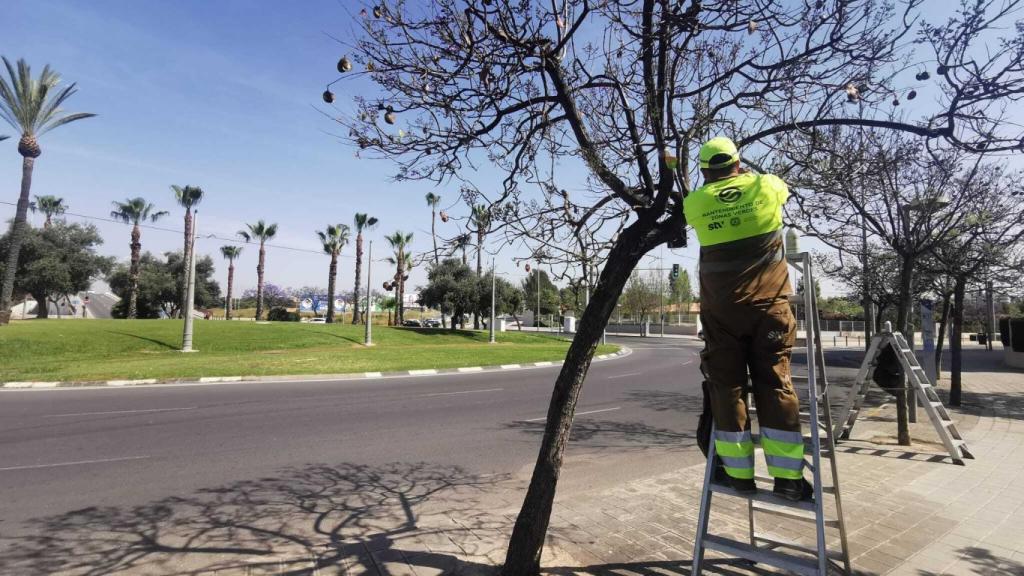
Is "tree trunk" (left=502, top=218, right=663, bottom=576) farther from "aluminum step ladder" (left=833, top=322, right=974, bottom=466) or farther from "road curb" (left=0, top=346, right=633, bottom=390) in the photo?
"road curb" (left=0, top=346, right=633, bottom=390)

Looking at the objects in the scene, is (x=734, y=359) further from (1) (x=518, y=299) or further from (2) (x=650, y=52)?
(1) (x=518, y=299)

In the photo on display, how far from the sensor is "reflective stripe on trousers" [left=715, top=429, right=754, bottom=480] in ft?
8.97

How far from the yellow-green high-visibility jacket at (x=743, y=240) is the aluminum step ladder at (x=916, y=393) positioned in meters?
4.86

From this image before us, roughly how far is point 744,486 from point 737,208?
4.71 ft

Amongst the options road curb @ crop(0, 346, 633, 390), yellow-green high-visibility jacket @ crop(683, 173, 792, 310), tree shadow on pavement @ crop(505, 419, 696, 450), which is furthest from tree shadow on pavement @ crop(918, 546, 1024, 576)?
road curb @ crop(0, 346, 633, 390)

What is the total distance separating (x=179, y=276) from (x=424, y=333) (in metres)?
29.3

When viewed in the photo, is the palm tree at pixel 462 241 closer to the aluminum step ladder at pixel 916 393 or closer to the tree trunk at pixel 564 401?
the tree trunk at pixel 564 401

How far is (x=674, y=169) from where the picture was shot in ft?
11.1

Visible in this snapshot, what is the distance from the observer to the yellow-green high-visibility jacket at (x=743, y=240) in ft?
9.09

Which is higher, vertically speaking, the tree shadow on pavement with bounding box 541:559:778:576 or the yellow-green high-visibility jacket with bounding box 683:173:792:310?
the yellow-green high-visibility jacket with bounding box 683:173:792:310

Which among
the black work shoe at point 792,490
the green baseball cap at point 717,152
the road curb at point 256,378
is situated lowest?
the road curb at point 256,378

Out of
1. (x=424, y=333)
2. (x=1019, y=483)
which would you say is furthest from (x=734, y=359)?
(x=424, y=333)

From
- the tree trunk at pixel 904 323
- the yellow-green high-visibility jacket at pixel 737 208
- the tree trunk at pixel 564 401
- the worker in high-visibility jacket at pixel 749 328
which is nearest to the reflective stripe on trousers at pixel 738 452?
the worker in high-visibility jacket at pixel 749 328

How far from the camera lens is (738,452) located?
274cm
